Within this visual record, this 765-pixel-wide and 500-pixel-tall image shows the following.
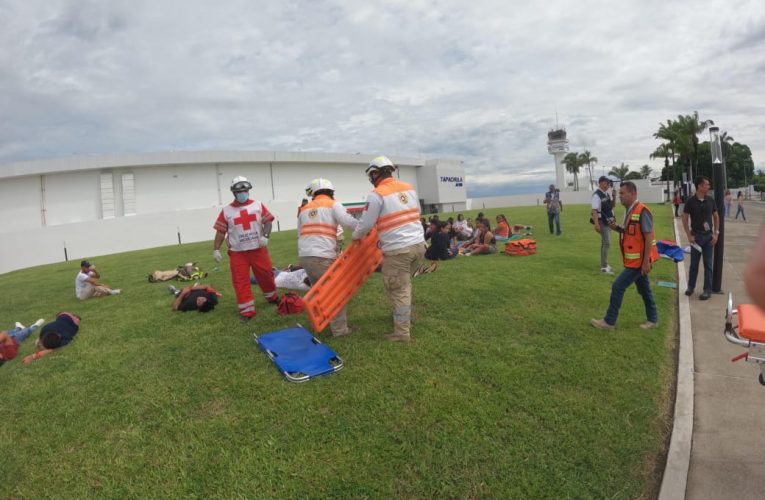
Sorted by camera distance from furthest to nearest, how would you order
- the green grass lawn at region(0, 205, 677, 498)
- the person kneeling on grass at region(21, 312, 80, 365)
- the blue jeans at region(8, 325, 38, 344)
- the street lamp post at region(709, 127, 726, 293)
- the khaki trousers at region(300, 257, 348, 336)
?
the street lamp post at region(709, 127, 726, 293), the blue jeans at region(8, 325, 38, 344), the person kneeling on grass at region(21, 312, 80, 365), the khaki trousers at region(300, 257, 348, 336), the green grass lawn at region(0, 205, 677, 498)

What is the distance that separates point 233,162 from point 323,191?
1325 inches

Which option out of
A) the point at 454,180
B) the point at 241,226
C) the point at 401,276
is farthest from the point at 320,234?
the point at 454,180

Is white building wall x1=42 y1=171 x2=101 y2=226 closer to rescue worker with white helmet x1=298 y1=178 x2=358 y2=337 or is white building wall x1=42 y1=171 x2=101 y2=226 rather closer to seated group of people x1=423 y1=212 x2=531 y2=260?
seated group of people x1=423 y1=212 x2=531 y2=260

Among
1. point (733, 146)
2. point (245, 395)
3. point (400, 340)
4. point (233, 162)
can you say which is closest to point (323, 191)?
point (400, 340)

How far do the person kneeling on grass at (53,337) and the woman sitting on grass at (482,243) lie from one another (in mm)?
9278

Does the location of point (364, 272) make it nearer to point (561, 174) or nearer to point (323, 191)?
point (323, 191)

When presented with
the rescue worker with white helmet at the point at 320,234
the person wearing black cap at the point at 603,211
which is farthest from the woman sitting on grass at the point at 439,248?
the rescue worker with white helmet at the point at 320,234

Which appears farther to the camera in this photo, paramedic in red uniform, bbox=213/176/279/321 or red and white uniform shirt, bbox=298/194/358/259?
paramedic in red uniform, bbox=213/176/279/321

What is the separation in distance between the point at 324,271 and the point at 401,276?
1240 mm

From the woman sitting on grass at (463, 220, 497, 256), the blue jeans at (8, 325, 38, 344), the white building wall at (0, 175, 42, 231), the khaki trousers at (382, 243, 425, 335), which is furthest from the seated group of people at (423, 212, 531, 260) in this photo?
the white building wall at (0, 175, 42, 231)

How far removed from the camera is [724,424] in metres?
3.59

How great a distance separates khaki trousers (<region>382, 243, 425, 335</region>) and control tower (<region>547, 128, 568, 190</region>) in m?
73.8

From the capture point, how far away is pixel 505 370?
4340mm

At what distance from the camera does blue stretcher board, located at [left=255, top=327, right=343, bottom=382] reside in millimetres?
4312
